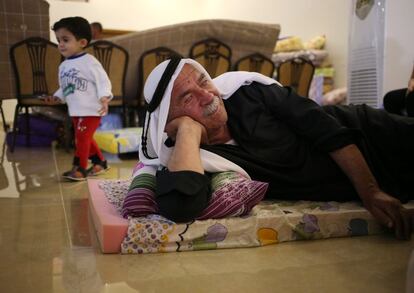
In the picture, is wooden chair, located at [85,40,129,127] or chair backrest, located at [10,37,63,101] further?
wooden chair, located at [85,40,129,127]

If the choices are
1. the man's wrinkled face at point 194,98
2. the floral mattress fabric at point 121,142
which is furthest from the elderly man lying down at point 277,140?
the floral mattress fabric at point 121,142

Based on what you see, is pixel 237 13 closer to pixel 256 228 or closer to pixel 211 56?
pixel 211 56

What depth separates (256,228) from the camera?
1.10 m

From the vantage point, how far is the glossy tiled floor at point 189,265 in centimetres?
86

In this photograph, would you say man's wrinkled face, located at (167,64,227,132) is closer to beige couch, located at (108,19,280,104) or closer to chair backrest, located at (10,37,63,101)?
chair backrest, located at (10,37,63,101)

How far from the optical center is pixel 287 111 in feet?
4.13

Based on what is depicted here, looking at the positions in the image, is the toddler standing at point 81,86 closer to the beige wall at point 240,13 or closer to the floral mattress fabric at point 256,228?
the floral mattress fabric at point 256,228

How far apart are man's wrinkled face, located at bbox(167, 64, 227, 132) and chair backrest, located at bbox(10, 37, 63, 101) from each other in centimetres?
210

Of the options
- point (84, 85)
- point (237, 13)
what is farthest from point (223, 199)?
point (237, 13)

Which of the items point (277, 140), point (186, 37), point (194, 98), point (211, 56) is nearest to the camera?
point (194, 98)

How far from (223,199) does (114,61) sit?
2.39 meters

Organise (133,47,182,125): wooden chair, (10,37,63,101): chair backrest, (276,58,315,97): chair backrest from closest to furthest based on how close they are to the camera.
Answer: (10,37,63,101): chair backrest → (133,47,182,125): wooden chair → (276,58,315,97): chair backrest

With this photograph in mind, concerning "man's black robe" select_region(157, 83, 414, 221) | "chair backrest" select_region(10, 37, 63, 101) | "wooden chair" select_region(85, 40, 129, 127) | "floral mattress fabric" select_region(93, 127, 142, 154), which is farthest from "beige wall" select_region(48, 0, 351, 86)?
"man's black robe" select_region(157, 83, 414, 221)

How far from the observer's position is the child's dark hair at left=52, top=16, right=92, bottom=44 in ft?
6.90
